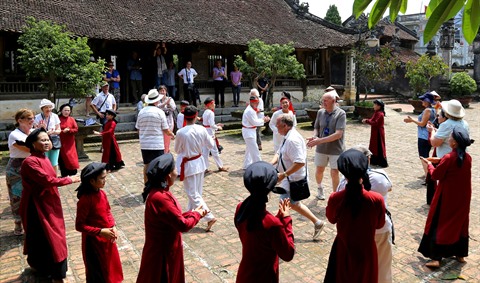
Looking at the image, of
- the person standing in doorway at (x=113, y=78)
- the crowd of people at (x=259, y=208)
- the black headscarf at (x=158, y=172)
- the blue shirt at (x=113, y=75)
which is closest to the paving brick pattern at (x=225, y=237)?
the crowd of people at (x=259, y=208)

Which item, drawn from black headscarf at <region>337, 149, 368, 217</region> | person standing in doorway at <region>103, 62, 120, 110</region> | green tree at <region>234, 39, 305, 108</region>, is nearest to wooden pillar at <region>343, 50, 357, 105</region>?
green tree at <region>234, 39, 305, 108</region>

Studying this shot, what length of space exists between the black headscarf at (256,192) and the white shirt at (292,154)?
2.35 m

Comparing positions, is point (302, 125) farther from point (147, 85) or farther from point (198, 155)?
point (198, 155)

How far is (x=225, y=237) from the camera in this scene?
6.24 m

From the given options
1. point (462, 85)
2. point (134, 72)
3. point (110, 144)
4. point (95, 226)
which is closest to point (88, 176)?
point (95, 226)

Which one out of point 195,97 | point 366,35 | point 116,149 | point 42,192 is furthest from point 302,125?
point 42,192

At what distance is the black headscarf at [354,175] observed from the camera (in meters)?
3.61

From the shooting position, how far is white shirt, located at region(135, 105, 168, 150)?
794 cm

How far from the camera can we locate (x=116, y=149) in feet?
34.1

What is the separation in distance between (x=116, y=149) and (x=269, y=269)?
769 cm

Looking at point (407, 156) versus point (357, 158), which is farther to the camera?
point (407, 156)

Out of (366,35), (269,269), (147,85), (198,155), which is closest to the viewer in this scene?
(269,269)

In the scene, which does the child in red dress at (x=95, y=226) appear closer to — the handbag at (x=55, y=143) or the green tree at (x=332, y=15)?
the handbag at (x=55, y=143)

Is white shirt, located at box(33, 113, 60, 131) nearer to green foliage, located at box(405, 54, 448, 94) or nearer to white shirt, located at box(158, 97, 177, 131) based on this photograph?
white shirt, located at box(158, 97, 177, 131)
